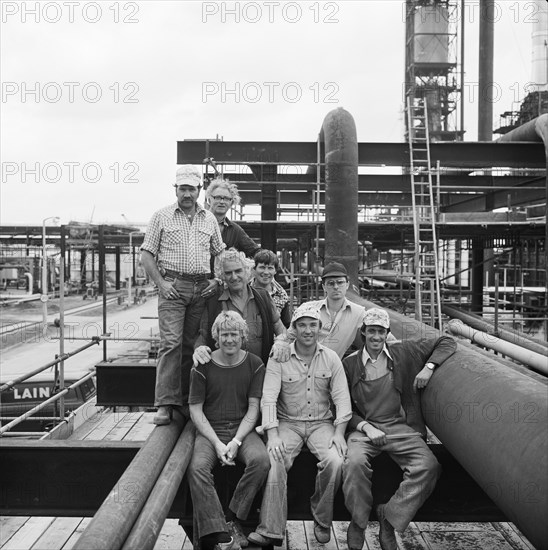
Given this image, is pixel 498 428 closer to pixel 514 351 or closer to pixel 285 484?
pixel 285 484

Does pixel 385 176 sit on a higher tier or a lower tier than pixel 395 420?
higher

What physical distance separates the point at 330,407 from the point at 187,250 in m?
1.57

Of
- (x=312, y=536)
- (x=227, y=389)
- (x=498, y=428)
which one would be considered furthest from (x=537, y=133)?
(x=498, y=428)

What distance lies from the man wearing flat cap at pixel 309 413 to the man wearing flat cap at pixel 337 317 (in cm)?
56

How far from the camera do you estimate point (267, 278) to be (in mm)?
5047

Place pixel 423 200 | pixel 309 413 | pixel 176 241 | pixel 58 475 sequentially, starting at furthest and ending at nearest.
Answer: pixel 423 200, pixel 176 241, pixel 58 475, pixel 309 413

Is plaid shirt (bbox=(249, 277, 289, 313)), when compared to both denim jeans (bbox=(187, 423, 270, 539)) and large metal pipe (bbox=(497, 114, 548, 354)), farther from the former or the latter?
large metal pipe (bbox=(497, 114, 548, 354))

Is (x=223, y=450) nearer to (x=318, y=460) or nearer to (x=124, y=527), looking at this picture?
(x=318, y=460)

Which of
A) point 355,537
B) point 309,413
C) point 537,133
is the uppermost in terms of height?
point 537,133

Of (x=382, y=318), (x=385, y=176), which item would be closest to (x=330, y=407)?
(x=382, y=318)

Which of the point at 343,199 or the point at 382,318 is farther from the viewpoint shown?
the point at 343,199

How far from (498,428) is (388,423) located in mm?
1311

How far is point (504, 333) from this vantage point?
12.6 m

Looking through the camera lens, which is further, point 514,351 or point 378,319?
point 514,351
